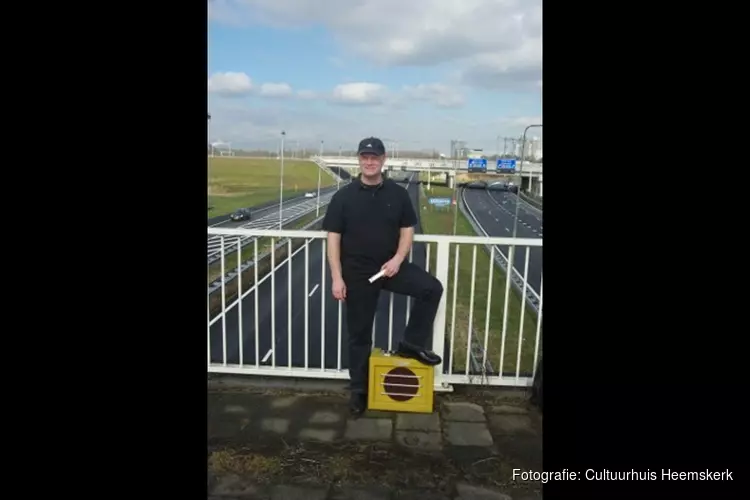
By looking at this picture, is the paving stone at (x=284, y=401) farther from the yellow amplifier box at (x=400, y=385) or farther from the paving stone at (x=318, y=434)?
the yellow amplifier box at (x=400, y=385)

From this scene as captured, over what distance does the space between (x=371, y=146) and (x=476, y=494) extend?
62.0 inches

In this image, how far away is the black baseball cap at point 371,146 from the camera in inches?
92.8

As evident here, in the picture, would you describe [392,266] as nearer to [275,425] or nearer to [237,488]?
[275,425]

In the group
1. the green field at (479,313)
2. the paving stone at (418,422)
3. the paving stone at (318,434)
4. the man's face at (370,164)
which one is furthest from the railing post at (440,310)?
the paving stone at (318,434)

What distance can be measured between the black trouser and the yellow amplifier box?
63 millimetres

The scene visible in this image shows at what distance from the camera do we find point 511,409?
2.70 metres

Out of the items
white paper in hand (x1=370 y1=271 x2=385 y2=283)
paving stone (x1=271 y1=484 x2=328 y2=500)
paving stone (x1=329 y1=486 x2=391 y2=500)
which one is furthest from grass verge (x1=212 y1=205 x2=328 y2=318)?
paving stone (x1=329 y1=486 x2=391 y2=500)

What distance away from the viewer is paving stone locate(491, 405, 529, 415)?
2674mm

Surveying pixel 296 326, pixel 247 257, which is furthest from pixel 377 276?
pixel 296 326

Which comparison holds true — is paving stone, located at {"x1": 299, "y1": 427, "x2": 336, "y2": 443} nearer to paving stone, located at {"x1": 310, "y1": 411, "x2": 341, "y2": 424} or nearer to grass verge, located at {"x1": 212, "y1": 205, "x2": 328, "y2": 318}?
paving stone, located at {"x1": 310, "y1": 411, "x2": 341, "y2": 424}
